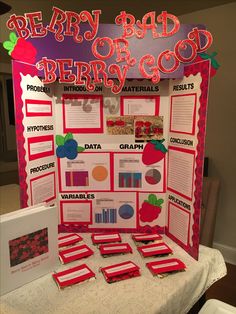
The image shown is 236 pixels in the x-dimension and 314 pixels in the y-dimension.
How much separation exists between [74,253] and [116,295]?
1.04 ft

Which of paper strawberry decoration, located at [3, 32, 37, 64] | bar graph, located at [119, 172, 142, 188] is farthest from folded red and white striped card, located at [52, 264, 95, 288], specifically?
paper strawberry decoration, located at [3, 32, 37, 64]

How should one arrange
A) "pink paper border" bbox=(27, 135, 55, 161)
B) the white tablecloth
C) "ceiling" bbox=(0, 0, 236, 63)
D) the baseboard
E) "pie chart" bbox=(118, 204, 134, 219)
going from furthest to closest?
1. the baseboard
2. "ceiling" bbox=(0, 0, 236, 63)
3. "pie chart" bbox=(118, 204, 134, 219)
4. "pink paper border" bbox=(27, 135, 55, 161)
5. the white tablecloth

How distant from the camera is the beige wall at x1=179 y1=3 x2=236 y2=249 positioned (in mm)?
2193

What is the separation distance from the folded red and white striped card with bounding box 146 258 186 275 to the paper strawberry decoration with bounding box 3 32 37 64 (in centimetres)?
98

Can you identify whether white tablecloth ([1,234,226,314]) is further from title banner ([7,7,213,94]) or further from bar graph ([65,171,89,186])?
title banner ([7,7,213,94])

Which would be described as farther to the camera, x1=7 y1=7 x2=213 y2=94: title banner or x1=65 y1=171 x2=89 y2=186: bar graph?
x1=65 y1=171 x2=89 y2=186: bar graph

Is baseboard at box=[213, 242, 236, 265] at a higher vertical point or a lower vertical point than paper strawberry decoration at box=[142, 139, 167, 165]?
lower

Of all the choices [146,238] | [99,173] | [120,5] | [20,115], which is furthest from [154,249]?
[120,5]

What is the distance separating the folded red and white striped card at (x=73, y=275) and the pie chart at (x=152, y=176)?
0.52 m

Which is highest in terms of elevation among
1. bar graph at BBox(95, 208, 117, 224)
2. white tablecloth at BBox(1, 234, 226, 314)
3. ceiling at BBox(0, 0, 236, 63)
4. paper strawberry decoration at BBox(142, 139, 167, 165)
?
ceiling at BBox(0, 0, 236, 63)

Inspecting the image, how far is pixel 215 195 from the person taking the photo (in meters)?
1.86

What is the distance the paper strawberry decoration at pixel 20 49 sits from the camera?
104 centimetres

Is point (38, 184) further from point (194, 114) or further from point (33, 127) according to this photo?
point (194, 114)

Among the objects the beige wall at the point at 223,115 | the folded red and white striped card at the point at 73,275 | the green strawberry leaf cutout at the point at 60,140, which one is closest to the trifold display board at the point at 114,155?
the green strawberry leaf cutout at the point at 60,140
